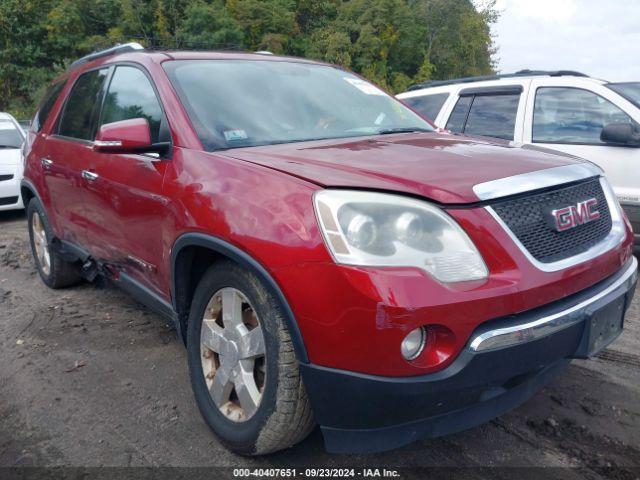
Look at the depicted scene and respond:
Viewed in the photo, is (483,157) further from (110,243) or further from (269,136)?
(110,243)

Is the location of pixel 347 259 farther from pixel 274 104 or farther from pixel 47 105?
pixel 47 105

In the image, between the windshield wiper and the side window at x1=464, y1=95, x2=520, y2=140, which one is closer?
the windshield wiper

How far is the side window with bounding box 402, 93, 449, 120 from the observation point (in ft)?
21.3

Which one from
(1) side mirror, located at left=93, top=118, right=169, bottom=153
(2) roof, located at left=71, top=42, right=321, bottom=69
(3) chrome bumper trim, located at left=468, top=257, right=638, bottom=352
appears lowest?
(3) chrome bumper trim, located at left=468, top=257, right=638, bottom=352

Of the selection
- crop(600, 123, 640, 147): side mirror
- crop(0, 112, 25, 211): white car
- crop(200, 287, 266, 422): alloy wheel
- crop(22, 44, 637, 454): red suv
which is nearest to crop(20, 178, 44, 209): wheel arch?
crop(22, 44, 637, 454): red suv

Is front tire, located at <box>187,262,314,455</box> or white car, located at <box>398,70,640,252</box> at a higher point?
white car, located at <box>398,70,640,252</box>

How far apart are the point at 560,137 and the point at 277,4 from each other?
23.9 meters

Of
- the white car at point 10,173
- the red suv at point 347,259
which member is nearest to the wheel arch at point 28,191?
the red suv at point 347,259

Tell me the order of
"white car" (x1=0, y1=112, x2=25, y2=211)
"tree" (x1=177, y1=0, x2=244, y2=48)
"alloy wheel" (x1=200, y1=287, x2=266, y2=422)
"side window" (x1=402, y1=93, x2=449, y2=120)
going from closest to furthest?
1. "alloy wheel" (x1=200, y1=287, x2=266, y2=422)
2. "side window" (x1=402, y1=93, x2=449, y2=120)
3. "white car" (x1=0, y1=112, x2=25, y2=211)
4. "tree" (x1=177, y1=0, x2=244, y2=48)

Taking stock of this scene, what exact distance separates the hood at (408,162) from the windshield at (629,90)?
3019 millimetres

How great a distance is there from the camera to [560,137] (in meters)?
5.52

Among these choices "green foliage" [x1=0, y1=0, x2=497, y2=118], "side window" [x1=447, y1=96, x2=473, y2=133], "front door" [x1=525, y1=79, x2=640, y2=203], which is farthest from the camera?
"green foliage" [x1=0, y1=0, x2=497, y2=118]

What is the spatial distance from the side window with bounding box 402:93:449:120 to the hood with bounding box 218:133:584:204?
3.66 metres

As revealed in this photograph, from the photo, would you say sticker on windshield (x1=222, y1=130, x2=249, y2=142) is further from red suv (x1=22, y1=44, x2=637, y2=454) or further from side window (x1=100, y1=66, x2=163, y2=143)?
side window (x1=100, y1=66, x2=163, y2=143)
